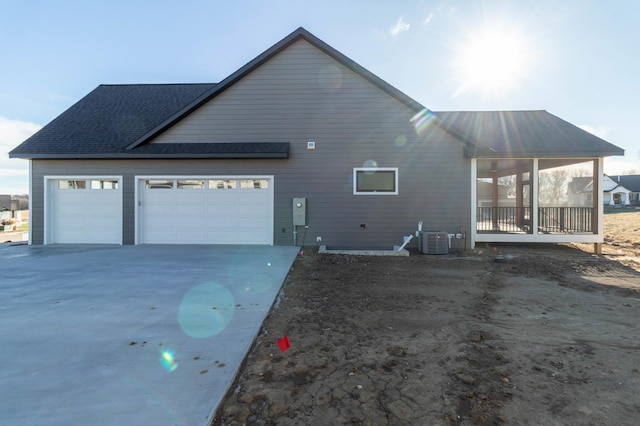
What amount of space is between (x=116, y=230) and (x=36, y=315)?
654cm

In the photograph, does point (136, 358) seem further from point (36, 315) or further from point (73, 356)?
point (36, 315)

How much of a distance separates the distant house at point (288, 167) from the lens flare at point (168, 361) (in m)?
6.50

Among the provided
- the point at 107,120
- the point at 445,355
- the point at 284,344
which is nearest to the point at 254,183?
the point at 107,120

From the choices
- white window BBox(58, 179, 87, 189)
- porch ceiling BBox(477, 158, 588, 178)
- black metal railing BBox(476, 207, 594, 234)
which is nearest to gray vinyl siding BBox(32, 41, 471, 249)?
white window BBox(58, 179, 87, 189)

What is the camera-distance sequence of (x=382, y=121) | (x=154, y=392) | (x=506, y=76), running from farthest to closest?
(x=506, y=76)
(x=382, y=121)
(x=154, y=392)

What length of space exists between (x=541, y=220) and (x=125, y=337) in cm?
1216

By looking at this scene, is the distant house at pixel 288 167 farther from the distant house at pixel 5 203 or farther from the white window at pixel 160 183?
the distant house at pixel 5 203

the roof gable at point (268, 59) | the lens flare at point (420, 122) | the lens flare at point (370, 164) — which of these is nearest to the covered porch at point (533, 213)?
the lens flare at point (420, 122)

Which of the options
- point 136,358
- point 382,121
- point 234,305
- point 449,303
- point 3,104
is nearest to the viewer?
point 136,358

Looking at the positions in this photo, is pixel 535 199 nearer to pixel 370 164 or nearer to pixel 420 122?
pixel 420 122

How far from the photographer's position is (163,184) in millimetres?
9898

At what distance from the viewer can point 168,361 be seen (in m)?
2.87

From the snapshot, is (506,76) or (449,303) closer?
(449,303)

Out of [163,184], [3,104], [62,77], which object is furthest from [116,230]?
[3,104]
